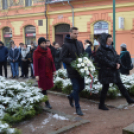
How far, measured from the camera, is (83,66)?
488cm

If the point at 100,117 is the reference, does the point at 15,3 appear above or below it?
above

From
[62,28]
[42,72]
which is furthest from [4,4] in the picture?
[42,72]

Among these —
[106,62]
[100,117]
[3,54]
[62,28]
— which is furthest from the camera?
[62,28]

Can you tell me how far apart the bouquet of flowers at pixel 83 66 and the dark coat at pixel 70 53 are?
11cm

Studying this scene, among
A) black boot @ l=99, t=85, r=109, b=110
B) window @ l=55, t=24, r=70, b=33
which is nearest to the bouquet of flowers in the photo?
black boot @ l=99, t=85, r=109, b=110

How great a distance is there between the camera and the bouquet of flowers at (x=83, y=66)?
473cm

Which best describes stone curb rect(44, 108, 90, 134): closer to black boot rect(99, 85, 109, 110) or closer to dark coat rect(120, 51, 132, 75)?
black boot rect(99, 85, 109, 110)

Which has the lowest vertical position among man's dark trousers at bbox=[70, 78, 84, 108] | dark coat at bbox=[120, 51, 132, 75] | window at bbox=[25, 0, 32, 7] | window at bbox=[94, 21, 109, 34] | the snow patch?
the snow patch

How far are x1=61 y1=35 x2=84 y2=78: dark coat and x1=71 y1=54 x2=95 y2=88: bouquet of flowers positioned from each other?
108 mm

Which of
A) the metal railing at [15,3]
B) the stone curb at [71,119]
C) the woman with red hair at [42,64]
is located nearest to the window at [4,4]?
the metal railing at [15,3]

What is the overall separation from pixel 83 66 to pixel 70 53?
40cm

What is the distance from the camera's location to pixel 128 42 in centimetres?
1700

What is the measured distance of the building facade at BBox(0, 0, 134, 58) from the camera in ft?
55.6

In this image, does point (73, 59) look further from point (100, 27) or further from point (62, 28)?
point (62, 28)
